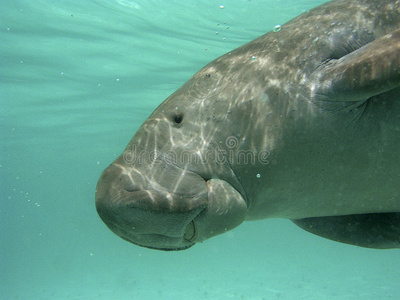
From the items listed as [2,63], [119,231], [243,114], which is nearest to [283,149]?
[243,114]

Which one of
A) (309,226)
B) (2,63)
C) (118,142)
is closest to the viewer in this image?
(309,226)

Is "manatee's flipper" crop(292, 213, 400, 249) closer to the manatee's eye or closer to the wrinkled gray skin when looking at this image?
the wrinkled gray skin

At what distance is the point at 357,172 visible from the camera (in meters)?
2.67

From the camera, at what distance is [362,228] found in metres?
3.31

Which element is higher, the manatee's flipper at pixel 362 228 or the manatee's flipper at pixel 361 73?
the manatee's flipper at pixel 361 73

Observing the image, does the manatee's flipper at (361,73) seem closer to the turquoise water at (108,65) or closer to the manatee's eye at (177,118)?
the manatee's eye at (177,118)

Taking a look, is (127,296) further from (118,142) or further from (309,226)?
(309,226)

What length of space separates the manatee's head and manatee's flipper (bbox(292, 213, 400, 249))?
1353mm

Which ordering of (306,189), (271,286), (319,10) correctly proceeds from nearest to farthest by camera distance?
(306,189) < (319,10) < (271,286)

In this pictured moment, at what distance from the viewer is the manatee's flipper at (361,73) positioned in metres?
2.00

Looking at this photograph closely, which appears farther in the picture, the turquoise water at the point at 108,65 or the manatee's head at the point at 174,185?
the turquoise water at the point at 108,65

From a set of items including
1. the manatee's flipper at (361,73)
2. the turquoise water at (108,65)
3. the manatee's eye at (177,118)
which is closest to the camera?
the manatee's flipper at (361,73)

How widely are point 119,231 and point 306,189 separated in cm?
151

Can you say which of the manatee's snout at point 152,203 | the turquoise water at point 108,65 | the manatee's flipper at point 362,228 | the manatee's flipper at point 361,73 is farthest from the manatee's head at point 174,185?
the turquoise water at point 108,65
